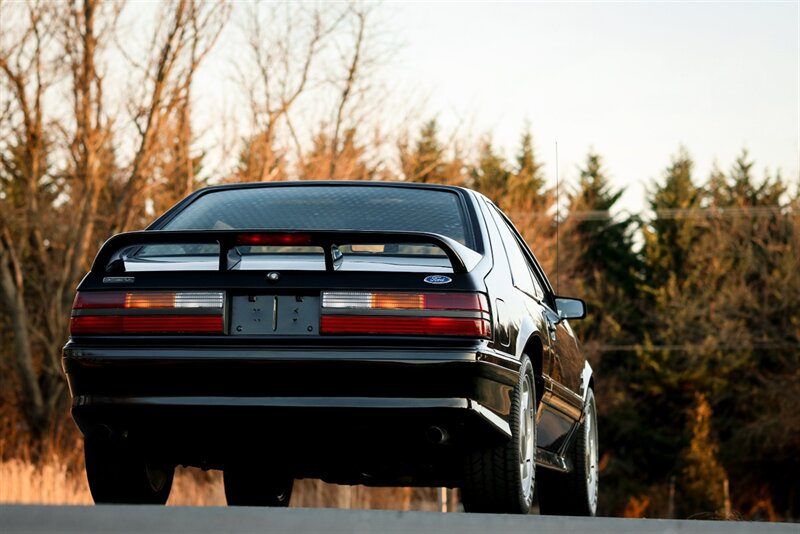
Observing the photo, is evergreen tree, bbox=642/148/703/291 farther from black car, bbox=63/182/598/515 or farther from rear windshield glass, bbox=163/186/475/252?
black car, bbox=63/182/598/515

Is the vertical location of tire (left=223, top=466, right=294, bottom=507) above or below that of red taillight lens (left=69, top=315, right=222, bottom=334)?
Result: below

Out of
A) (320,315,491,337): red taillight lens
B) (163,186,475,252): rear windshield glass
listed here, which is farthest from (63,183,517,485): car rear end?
(163,186,475,252): rear windshield glass

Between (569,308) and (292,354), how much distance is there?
10.2ft

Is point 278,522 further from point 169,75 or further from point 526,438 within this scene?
point 169,75

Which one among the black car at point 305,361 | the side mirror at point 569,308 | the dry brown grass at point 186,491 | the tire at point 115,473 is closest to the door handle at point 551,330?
the side mirror at point 569,308

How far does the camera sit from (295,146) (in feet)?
83.5

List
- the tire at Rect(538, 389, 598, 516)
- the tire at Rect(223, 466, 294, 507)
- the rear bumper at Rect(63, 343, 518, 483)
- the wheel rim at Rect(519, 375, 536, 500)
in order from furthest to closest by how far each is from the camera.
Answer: the tire at Rect(223, 466, 294, 507)
the tire at Rect(538, 389, 598, 516)
the wheel rim at Rect(519, 375, 536, 500)
the rear bumper at Rect(63, 343, 518, 483)

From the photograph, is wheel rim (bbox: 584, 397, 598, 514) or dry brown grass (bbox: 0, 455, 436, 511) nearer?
wheel rim (bbox: 584, 397, 598, 514)

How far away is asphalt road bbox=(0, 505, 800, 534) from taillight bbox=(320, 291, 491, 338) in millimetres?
931

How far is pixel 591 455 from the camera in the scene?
827 cm

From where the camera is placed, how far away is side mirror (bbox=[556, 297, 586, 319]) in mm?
7766

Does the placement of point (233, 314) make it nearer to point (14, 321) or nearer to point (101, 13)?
point (101, 13)

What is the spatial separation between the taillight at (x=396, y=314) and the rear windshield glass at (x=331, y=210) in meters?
0.77

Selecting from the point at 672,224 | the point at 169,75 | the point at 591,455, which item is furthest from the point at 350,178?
the point at 672,224
